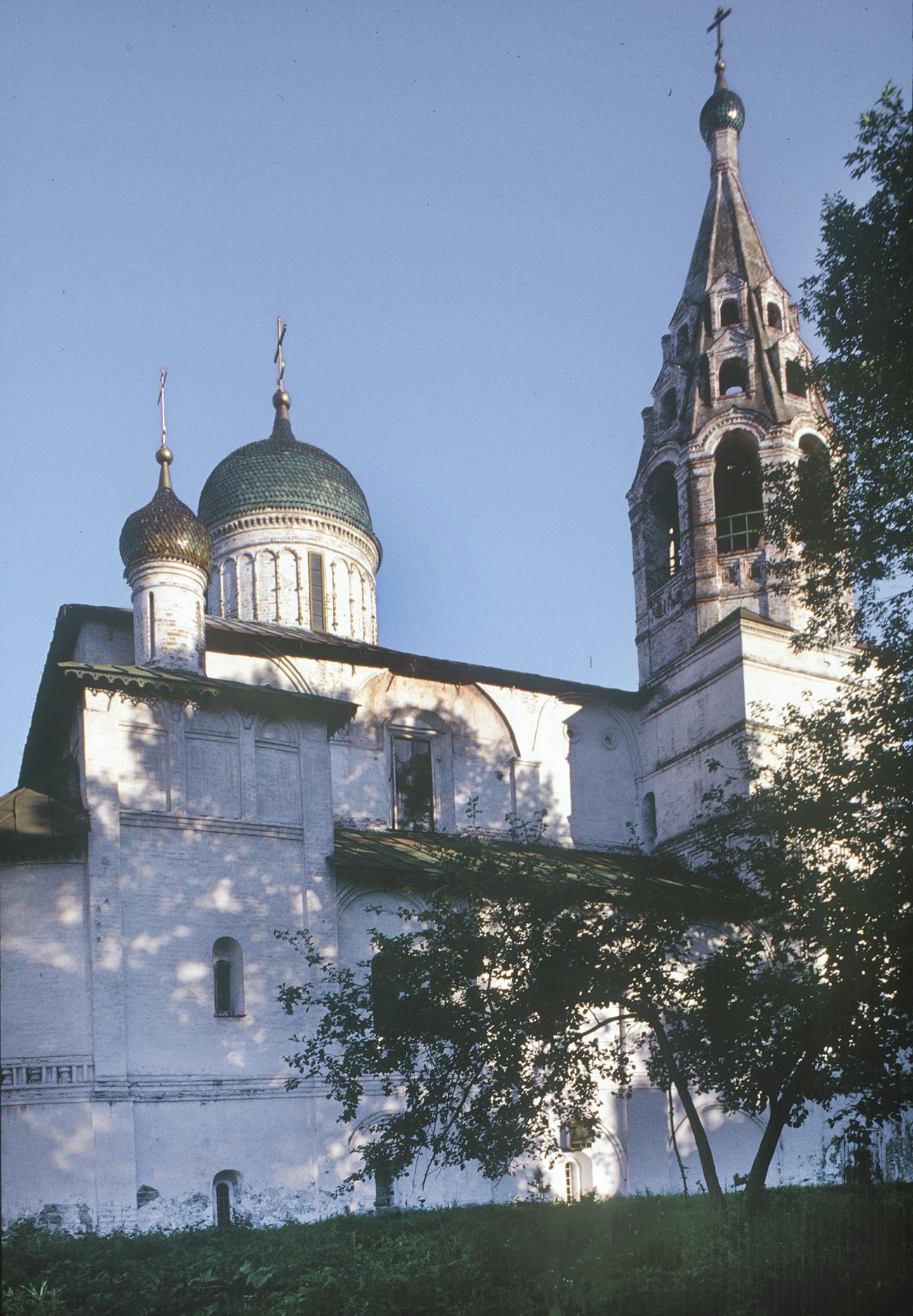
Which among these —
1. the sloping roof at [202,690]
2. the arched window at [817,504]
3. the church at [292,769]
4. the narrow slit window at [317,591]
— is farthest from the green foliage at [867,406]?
the narrow slit window at [317,591]

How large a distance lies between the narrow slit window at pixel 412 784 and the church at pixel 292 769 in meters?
0.04

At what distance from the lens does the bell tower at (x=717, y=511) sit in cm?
1923

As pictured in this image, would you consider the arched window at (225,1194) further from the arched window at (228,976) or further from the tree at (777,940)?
the tree at (777,940)

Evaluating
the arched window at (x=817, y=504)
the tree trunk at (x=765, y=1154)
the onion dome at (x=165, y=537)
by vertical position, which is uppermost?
the onion dome at (x=165, y=537)

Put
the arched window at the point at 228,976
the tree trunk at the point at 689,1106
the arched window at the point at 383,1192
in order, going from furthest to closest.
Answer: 1. the arched window at the point at 383,1192
2. the arched window at the point at 228,976
3. the tree trunk at the point at 689,1106

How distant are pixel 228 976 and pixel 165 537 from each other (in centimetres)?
518

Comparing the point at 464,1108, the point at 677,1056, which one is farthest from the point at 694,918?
the point at 464,1108

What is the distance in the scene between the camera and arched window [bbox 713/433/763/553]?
2055 cm

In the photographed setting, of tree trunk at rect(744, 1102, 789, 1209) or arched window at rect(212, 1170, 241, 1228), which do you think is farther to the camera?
arched window at rect(212, 1170, 241, 1228)

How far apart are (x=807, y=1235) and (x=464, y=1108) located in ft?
14.7

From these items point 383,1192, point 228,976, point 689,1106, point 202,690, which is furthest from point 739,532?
point 689,1106

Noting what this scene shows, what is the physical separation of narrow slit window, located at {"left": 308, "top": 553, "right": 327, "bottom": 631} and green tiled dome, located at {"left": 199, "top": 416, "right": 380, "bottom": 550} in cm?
84

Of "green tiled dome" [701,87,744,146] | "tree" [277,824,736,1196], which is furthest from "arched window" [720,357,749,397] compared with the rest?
"tree" [277,824,736,1196]

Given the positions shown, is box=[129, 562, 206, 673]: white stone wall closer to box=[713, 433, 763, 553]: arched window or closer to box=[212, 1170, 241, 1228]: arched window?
box=[212, 1170, 241, 1228]: arched window
